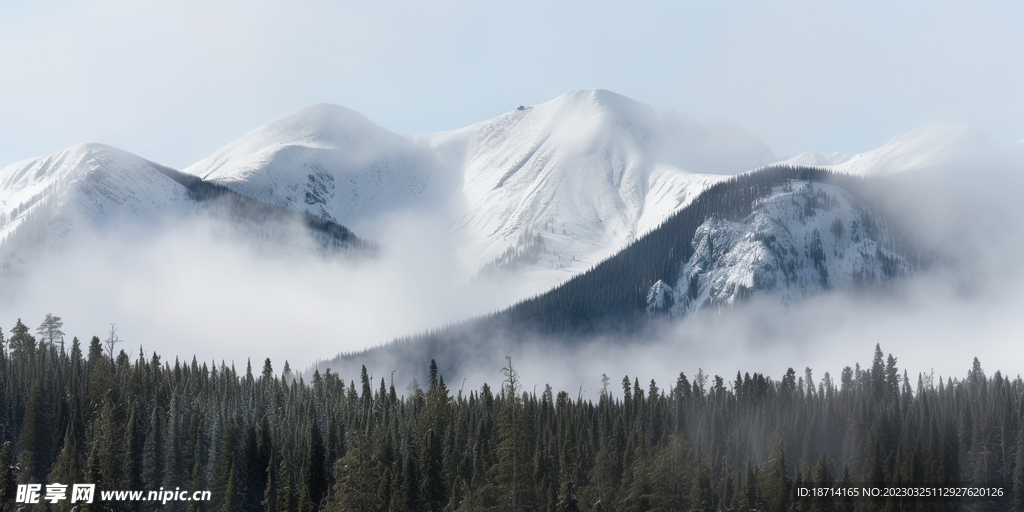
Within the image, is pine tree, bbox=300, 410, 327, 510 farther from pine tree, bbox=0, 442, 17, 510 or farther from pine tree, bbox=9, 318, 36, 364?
pine tree, bbox=9, 318, 36, 364

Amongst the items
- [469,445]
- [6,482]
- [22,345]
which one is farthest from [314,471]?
[22,345]

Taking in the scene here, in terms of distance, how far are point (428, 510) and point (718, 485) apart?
131 feet

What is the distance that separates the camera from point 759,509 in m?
113

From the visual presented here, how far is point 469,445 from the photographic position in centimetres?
12638

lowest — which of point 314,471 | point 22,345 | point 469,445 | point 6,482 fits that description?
point 6,482

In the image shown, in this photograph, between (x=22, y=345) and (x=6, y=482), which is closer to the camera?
(x=6, y=482)

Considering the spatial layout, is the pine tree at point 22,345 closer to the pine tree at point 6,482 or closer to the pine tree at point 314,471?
the pine tree at point 6,482

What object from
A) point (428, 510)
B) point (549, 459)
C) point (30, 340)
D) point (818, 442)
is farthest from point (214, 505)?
point (818, 442)

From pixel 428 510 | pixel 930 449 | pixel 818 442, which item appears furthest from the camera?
pixel 818 442

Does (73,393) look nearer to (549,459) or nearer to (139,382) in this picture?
(139,382)

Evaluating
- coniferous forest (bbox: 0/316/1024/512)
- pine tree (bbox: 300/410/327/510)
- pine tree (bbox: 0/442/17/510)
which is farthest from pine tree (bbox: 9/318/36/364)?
pine tree (bbox: 300/410/327/510)

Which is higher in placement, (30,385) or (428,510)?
(30,385)

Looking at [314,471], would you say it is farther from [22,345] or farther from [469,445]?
[22,345]

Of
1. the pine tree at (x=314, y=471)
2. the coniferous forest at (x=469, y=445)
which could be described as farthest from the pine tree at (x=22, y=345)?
the pine tree at (x=314, y=471)
